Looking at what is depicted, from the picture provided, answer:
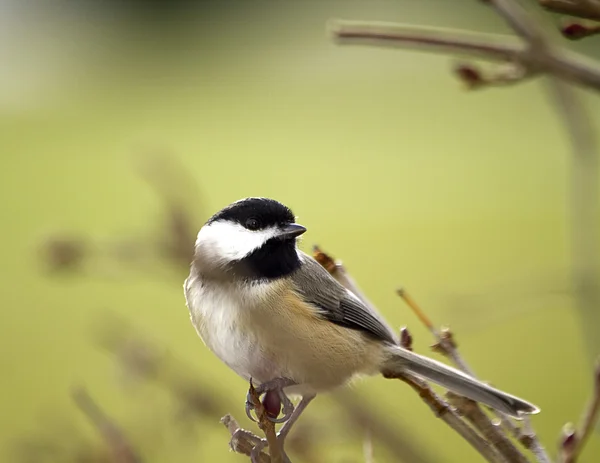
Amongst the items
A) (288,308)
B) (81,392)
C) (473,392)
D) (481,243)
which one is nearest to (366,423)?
(81,392)

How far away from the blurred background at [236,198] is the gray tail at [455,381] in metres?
0.10

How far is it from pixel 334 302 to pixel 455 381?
35 centimetres

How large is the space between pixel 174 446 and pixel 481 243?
23.1 ft

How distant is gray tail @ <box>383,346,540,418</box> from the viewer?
1.50 metres

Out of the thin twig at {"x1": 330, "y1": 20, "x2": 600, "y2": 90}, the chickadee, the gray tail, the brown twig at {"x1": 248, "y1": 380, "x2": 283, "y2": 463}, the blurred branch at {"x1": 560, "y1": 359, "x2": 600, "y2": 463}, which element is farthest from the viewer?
the chickadee

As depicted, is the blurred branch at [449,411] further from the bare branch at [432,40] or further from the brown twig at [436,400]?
the bare branch at [432,40]

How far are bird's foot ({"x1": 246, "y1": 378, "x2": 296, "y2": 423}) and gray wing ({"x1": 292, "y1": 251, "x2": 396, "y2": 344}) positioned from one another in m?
0.29

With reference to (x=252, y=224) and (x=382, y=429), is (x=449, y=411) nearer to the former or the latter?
(x=382, y=429)

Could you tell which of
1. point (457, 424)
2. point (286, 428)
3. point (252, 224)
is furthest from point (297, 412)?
point (457, 424)

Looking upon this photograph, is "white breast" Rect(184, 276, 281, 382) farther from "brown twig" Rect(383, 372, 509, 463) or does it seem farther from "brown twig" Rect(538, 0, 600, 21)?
"brown twig" Rect(538, 0, 600, 21)

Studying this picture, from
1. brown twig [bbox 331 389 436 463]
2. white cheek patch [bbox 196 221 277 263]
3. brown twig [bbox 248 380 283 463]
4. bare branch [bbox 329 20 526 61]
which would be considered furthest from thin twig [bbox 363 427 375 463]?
white cheek patch [bbox 196 221 277 263]

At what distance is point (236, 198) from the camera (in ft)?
29.0

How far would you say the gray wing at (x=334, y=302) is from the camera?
1.89 m

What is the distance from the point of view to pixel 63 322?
6.94 metres
